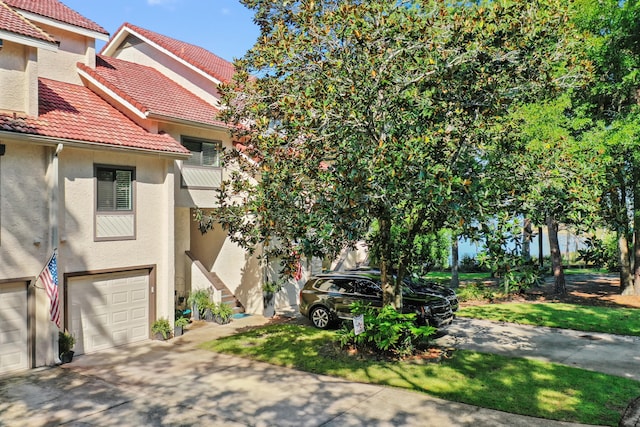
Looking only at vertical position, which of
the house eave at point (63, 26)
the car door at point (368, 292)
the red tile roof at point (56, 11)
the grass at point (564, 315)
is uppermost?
the red tile roof at point (56, 11)

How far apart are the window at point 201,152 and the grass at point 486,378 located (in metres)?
6.60

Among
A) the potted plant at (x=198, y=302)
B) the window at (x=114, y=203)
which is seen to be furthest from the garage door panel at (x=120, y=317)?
the potted plant at (x=198, y=302)

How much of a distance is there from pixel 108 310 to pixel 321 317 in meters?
6.54

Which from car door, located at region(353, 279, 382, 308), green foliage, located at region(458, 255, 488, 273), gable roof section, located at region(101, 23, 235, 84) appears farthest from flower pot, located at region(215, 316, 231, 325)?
green foliage, located at region(458, 255, 488, 273)

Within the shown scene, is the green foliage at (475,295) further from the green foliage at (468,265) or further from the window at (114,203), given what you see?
the green foliage at (468,265)

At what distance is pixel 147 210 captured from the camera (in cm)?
1418

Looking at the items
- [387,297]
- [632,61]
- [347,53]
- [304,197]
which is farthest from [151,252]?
[632,61]

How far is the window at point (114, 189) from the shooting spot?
1319 cm

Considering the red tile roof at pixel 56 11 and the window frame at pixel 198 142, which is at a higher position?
the red tile roof at pixel 56 11

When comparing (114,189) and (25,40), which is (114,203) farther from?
(25,40)

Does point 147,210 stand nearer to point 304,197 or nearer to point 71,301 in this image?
point 71,301

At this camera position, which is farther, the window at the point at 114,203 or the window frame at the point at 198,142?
the window frame at the point at 198,142

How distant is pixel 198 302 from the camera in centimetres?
1692

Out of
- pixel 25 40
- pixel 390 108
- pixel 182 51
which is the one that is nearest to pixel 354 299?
pixel 390 108
